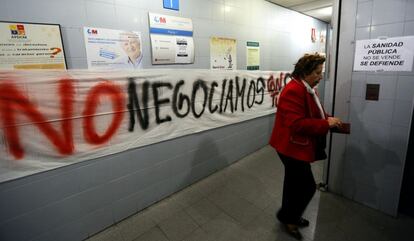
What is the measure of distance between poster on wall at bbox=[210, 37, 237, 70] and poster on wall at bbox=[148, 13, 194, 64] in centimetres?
35

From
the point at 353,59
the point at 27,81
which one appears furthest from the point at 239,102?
the point at 27,81

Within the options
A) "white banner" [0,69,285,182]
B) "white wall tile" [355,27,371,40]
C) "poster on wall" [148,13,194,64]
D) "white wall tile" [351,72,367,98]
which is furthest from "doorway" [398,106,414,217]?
"poster on wall" [148,13,194,64]

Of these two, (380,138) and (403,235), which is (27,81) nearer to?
(380,138)

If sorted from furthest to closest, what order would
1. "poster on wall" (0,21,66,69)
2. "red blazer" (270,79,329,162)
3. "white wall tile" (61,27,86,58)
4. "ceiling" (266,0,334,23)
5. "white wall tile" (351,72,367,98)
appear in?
"ceiling" (266,0,334,23) → "white wall tile" (351,72,367,98) → "white wall tile" (61,27,86,58) → "red blazer" (270,79,329,162) → "poster on wall" (0,21,66,69)

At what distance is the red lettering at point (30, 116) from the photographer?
138cm

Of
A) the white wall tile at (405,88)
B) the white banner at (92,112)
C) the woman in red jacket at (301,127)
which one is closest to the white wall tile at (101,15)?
the white banner at (92,112)

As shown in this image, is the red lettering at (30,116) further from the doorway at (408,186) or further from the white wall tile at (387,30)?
the doorway at (408,186)

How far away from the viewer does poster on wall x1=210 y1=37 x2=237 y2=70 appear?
2.64 m

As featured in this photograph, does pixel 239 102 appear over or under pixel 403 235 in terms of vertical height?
over

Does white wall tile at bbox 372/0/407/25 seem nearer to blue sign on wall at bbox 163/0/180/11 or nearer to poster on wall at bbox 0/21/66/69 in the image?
blue sign on wall at bbox 163/0/180/11

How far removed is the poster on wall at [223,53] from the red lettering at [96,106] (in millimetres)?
1256

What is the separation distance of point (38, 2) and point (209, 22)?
5.42ft

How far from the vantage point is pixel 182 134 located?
7.81 feet

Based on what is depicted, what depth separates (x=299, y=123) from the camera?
1.48 m
